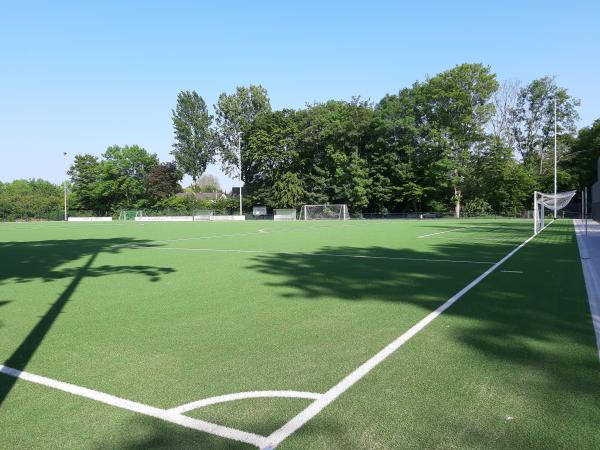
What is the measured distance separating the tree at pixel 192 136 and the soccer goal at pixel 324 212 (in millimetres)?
26717

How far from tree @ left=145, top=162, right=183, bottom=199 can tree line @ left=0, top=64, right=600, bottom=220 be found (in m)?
0.18

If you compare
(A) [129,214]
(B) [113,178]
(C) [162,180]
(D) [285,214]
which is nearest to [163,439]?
(D) [285,214]

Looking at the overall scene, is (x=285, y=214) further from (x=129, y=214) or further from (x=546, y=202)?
(x=546, y=202)

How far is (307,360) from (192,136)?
7911 centimetres

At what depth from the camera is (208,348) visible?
4.89 meters

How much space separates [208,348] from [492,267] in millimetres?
8301

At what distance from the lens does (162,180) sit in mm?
75500

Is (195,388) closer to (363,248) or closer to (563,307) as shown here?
(563,307)

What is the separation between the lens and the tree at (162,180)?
75.1m

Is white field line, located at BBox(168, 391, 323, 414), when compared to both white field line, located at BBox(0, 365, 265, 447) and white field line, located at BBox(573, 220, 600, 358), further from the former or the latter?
white field line, located at BBox(573, 220, 600, 358)

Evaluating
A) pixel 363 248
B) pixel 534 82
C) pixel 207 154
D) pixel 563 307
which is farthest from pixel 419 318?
pixel 207 154

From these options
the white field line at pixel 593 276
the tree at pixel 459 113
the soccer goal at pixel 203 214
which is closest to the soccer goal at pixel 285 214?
the soccer goal at pixel 203 214

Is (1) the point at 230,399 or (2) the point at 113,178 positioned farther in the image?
(2) the point at 113,178

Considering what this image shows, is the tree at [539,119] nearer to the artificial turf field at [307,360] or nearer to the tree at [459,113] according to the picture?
the tree at [459,113]
